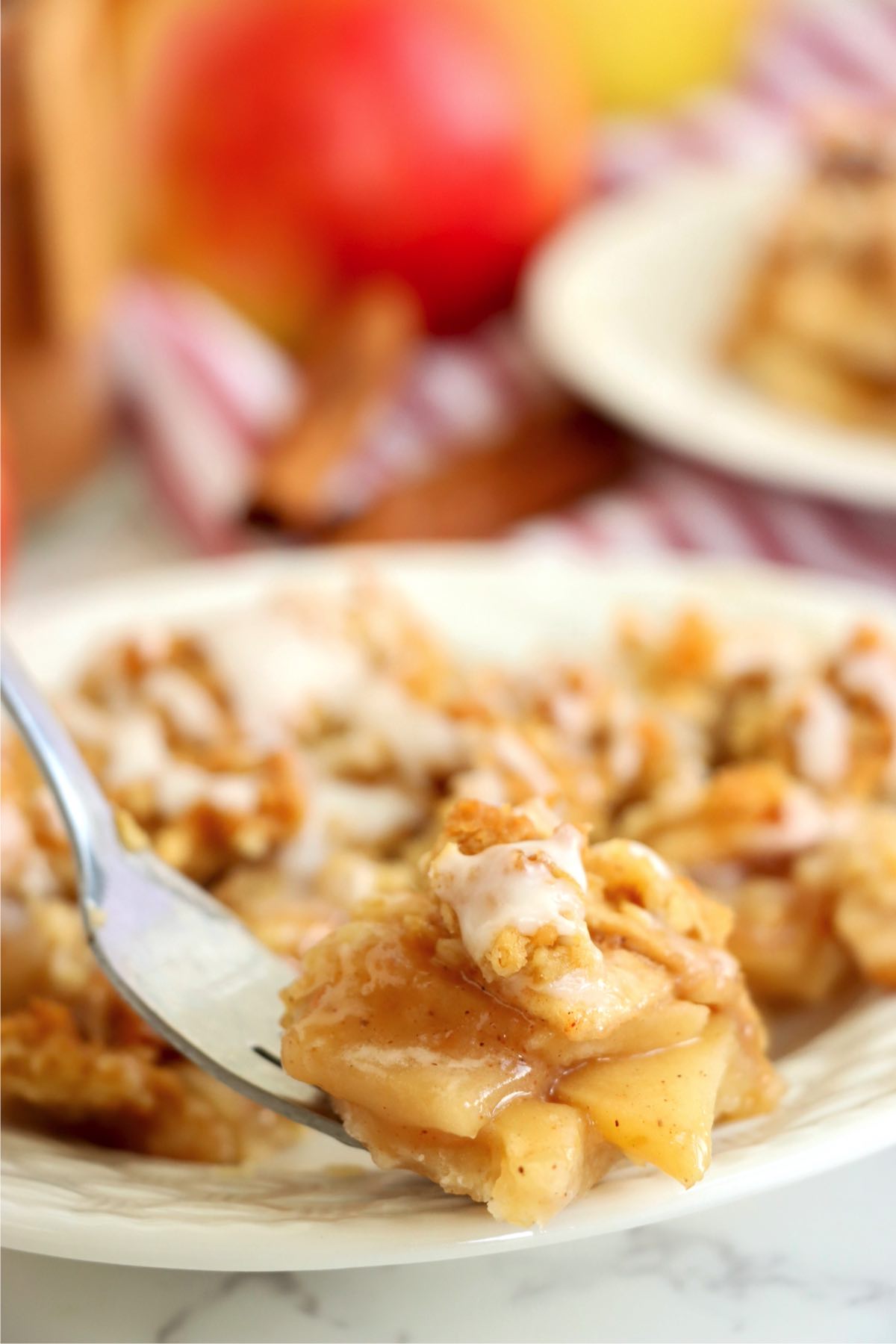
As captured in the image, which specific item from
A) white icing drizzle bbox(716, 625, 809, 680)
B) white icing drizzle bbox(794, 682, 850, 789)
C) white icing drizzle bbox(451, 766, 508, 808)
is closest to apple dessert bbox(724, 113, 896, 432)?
white icing drizzle bbox(716, 625, 809, 680)

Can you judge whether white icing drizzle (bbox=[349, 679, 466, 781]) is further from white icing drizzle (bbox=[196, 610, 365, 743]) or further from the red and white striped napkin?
the red and white striped napkin

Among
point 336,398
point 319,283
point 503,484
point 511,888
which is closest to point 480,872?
point 511,888

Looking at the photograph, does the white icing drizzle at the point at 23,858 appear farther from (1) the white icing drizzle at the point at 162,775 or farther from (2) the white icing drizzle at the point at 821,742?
(2) the white icing drizzle at the point at 821,742

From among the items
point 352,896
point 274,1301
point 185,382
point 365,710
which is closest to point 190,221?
point 185,382

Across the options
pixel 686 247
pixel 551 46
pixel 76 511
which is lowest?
pixel 76 511

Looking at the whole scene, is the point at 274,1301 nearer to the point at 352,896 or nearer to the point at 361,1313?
the point at 361,1313

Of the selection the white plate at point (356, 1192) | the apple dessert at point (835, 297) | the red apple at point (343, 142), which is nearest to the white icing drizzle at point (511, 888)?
the white plate at point (356, 1192)
